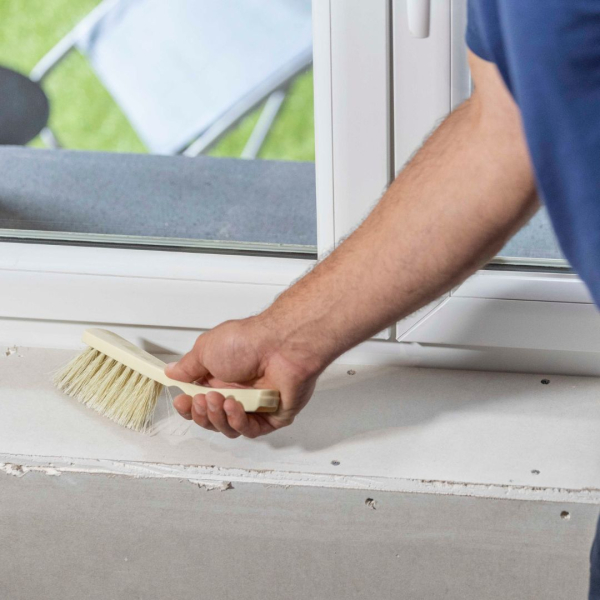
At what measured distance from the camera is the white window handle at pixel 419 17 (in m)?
0.64

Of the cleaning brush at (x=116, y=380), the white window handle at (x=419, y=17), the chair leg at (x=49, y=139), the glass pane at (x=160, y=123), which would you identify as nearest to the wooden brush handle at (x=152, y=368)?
the cleaning brush at (x=116, y=380)

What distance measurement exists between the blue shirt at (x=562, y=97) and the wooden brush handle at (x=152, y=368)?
1.25 feet

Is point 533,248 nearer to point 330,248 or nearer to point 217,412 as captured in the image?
point 330,248

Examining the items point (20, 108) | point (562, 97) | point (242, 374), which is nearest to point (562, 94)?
point (562, 97)

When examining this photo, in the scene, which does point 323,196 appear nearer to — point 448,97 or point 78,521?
point 448,97

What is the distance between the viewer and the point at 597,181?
1.11ft

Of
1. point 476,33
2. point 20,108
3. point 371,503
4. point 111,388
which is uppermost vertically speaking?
point 20,108

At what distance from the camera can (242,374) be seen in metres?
0.72

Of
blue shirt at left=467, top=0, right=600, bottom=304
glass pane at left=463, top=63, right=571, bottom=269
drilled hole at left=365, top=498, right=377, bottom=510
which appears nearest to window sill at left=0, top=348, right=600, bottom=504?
drilled hole at left=365, top=498, right=377, bottom=510

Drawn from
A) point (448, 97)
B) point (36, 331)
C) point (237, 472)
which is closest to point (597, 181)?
point (448, 97)

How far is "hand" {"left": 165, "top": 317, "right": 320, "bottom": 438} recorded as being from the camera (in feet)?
2.20

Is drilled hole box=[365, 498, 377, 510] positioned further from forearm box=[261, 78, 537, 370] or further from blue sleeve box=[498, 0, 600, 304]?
blue sleeve box=[498, 0, 600, 304]

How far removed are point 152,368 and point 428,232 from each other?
0.38 metres

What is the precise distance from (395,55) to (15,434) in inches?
21.0
